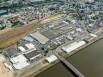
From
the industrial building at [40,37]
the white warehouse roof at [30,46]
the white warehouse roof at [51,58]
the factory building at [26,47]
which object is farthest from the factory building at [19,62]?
the industrial building at [40,37]

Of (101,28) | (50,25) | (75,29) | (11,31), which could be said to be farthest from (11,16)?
(101,28)

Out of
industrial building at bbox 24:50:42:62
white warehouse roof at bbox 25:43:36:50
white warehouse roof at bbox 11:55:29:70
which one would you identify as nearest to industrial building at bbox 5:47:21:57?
white warehouse roof at bbox 11:55:29:70

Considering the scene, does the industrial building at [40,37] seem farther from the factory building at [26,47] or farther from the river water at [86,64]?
the river water at [86,64]

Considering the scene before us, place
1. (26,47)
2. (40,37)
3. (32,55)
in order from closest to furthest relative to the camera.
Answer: (32,55), (26,47), (40,37)

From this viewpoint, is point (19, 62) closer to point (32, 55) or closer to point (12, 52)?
point (32, 55)

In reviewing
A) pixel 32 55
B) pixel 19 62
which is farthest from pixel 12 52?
pixel 32 55

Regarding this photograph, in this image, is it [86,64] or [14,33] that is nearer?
[86,64]
